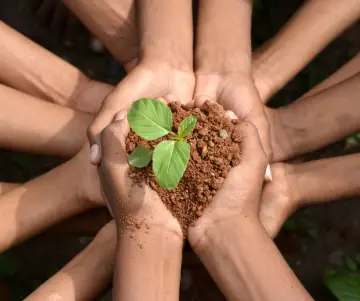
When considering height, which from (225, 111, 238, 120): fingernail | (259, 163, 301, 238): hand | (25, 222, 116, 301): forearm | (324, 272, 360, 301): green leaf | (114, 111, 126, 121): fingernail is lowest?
(324, 272, 360, 301): green leaf

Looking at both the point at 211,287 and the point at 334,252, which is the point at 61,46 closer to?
the point at 211,287

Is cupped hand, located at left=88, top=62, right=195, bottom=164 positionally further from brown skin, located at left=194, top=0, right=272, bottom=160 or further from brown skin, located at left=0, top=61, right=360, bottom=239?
brown skin, located at left=0, top=61, right=360, bottom=239

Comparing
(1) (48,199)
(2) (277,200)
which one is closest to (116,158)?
(1) (48,199)

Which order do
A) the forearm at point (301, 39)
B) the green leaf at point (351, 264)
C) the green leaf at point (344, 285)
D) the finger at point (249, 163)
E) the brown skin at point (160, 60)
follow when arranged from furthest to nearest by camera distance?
the green leaf at point (351, 264) → the green leaf at point (344, 285) → the forearm at point (301, 39) → the brown skin at point (160, 60) → the finger at point (249, 163)

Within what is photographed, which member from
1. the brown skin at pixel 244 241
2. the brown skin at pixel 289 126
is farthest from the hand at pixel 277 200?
the brown skin at pixel 244 241

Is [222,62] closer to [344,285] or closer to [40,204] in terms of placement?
[40,204]

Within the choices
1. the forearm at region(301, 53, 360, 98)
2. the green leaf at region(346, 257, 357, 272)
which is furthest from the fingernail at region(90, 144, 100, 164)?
the green leaf at region(346, 257, 357, 272)

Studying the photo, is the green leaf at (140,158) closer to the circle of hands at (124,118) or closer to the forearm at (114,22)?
the circle of hands at (124,118)
